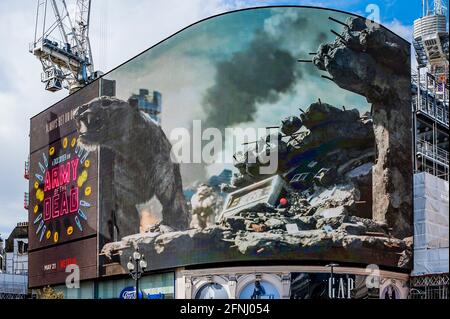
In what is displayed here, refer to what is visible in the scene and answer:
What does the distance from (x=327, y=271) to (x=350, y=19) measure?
478 inches

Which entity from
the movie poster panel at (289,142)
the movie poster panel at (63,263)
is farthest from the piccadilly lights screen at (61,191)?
the movie poster panel at (289,142)

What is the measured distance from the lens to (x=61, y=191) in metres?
46.9

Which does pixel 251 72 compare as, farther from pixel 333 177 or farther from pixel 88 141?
pixel 88 141

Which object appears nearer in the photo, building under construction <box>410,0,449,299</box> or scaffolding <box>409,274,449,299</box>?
scaffolding <box>409,274,449,299</box>

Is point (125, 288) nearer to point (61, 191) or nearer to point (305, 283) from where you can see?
point (61, 191)

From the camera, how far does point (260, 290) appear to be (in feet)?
117

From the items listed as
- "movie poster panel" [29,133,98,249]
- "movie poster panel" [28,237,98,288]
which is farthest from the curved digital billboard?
"movie poster panel" [29,133,98,249]

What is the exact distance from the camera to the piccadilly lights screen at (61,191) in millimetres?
44250

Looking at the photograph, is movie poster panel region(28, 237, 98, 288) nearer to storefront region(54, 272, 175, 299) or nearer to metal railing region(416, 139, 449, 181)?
storefront region(54, 272, 175, 299)

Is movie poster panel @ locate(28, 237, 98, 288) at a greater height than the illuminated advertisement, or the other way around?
the illuminated advertisement

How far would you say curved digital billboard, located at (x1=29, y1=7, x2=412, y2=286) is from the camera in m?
35.5

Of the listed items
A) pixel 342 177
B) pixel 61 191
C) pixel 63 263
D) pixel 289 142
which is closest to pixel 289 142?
pixel 289 142

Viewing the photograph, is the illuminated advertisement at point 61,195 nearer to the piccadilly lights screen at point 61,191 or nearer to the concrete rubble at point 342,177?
the piccadilly lights screen at point 61,191

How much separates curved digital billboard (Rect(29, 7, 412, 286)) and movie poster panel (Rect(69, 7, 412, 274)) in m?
0.05
